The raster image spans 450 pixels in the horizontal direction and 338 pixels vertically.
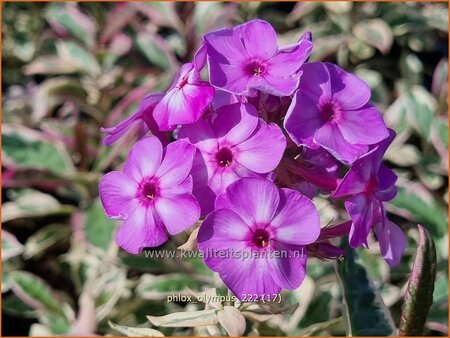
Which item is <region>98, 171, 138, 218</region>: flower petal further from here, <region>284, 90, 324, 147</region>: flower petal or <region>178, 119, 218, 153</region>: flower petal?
<region>284, 90, 324, 147</region>: flower petal

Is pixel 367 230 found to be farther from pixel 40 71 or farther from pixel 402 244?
pixel 40 71

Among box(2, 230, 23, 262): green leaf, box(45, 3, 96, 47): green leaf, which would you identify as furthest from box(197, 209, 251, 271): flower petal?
box(45, 3, 96, 47): green leaf

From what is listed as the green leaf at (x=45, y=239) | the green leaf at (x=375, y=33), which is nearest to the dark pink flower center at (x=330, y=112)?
the green leaf at (x=45, y=239)

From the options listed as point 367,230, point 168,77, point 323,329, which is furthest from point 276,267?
point 168,77

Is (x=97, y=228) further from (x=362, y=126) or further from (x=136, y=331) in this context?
(x=362, y=126)

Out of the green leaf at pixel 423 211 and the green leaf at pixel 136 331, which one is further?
the green leaf at pixel 423 211

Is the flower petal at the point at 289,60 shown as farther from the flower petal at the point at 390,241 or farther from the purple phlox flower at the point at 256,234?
the flower petal at the point at 390,241

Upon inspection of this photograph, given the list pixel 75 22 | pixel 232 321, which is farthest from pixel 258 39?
pixel 75 22
